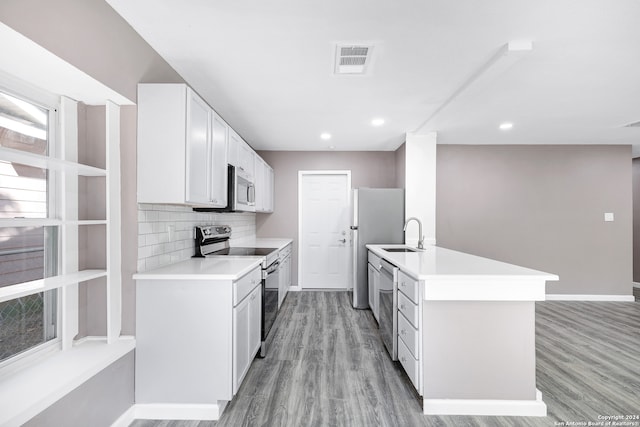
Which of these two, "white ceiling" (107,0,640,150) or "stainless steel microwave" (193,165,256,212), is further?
"stainless steel microwave" (193,165,256,212)

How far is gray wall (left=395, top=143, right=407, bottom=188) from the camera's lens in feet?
14.1

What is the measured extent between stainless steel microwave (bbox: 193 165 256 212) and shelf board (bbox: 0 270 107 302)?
1318mm

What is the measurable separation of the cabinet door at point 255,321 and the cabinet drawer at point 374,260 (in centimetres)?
136

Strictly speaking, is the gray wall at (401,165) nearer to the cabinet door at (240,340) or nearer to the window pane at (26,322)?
the cabinet door at (240,340)

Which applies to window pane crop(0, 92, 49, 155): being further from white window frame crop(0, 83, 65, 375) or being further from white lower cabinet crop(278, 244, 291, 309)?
white lower cabinet crop(278, 244, 291, 309)

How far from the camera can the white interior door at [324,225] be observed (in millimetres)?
5184

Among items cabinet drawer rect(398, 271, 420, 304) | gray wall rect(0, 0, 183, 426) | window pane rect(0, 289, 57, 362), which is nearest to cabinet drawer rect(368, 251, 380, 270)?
cabinet drawer rect(398, 271, 420, 304)

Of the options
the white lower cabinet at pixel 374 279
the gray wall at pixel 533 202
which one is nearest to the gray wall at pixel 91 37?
the white lower cabinet at pixel 374 279

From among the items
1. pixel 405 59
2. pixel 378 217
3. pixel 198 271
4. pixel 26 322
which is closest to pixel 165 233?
Result: pixel 198 271

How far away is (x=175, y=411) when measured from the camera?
1.89 meters

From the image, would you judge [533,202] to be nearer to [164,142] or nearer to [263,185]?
[263,185]

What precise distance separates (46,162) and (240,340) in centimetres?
151

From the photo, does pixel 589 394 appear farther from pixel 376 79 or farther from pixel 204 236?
pixel 204 236

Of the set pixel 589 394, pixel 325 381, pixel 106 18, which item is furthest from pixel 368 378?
pixel 106 18
